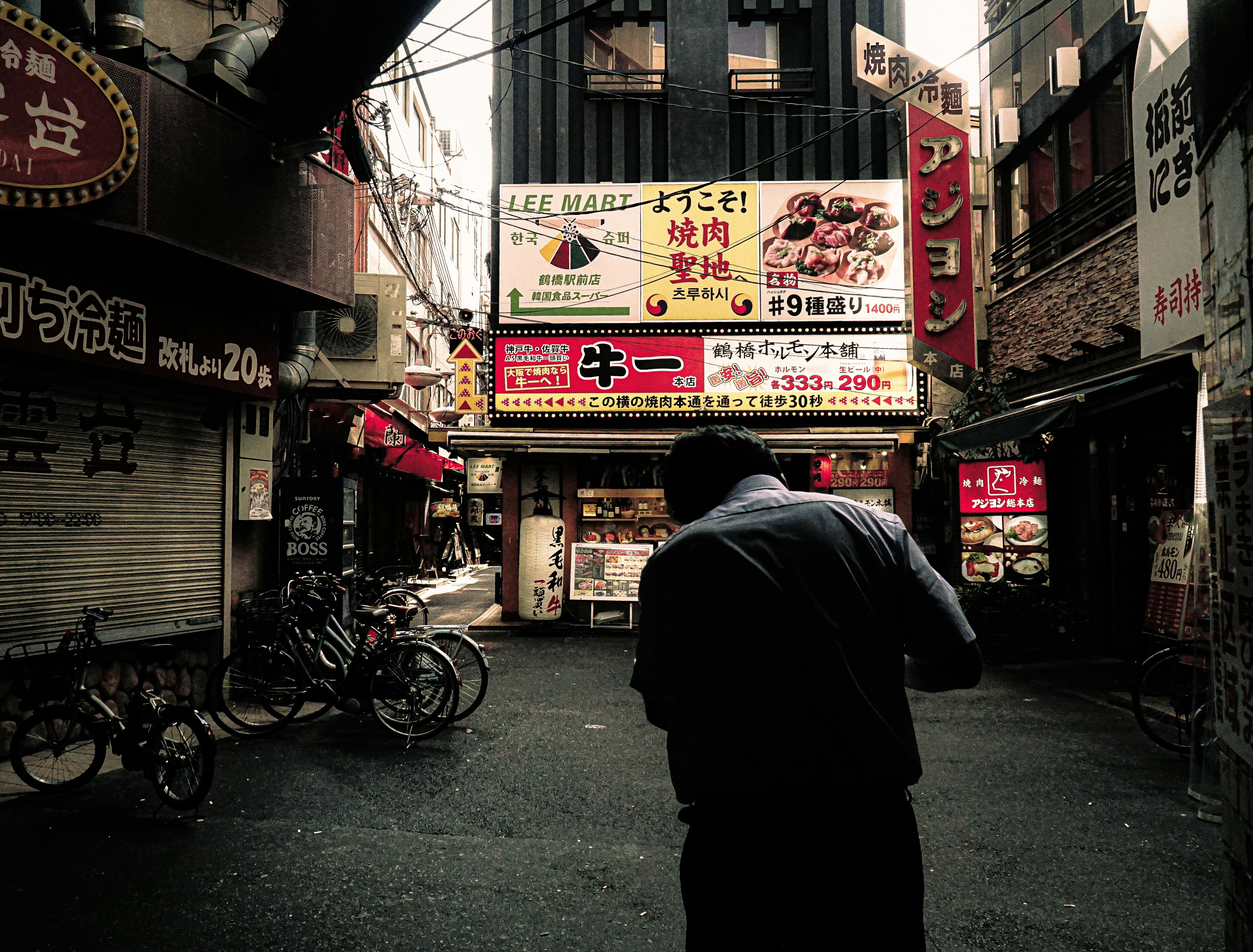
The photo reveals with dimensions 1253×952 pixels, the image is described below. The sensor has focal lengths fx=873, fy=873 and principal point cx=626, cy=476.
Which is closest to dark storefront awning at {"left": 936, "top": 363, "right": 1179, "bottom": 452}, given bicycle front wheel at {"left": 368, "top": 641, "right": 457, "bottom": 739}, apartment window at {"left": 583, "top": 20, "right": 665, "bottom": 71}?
bicycle front wheel at {"left": 368, "top": 641, "right": 457, "bottom": 739}

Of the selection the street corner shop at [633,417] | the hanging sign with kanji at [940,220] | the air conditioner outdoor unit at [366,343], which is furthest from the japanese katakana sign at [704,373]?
the air conditioner outdoor unit at [366,343]

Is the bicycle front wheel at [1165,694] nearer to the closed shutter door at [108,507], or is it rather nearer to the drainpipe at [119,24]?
the closed shutter door at [108,507]

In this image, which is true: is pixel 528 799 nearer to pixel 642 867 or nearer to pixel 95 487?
pixel 642 867

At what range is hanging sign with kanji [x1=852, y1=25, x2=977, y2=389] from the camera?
47.0 ft

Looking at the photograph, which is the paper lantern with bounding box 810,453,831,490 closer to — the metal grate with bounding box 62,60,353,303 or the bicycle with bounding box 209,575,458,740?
the metal grate with bounding box 62,60,353,303

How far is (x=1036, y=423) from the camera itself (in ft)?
32.9

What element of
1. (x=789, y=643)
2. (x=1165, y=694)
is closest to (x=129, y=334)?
(x=789, y=643)

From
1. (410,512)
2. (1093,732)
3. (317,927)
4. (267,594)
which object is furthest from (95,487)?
(410,512)

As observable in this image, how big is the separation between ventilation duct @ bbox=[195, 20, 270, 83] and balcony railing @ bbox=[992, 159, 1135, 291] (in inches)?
367

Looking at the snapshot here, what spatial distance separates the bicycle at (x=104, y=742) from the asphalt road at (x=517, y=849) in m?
0.19

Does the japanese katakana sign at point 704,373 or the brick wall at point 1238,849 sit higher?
the japanese katakana sign at point 704,373

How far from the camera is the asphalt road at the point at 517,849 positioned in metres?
3.88

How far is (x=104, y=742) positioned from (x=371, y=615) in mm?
2447

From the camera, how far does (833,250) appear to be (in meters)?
16.0
